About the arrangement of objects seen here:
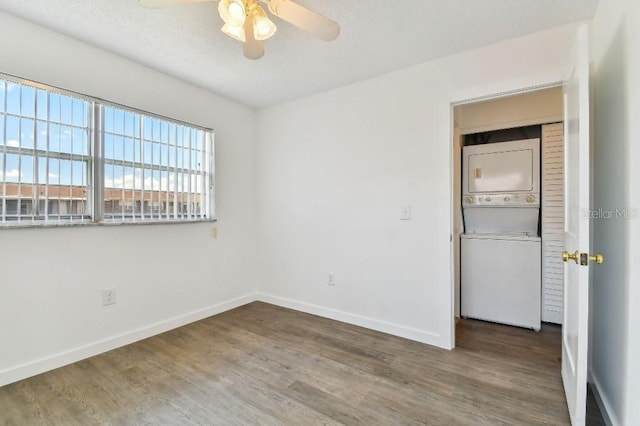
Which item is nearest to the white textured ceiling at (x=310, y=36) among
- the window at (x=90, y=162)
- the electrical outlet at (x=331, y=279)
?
the window at (x=90, y=162)

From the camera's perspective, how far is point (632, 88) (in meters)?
1.35

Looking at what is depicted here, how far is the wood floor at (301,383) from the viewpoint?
1.66m

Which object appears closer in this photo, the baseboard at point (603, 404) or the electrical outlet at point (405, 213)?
the baseboard at point (603, 404)

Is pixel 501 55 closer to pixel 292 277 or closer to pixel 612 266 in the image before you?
pixel 612 266

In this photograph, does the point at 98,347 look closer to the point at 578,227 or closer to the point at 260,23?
the point at 260,23

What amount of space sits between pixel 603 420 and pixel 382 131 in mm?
2352

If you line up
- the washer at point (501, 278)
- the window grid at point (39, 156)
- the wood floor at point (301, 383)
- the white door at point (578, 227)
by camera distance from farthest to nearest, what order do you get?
the washer at point (501, 278)
the window grid at point (39, 156)
the wood floor at point (301, 383)
the white door at point (578, 227)

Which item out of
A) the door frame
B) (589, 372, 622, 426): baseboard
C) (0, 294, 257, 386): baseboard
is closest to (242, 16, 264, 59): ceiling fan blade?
the door frame

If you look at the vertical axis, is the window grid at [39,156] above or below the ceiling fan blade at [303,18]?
below

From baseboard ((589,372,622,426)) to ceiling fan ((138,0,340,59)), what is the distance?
7.74 feet

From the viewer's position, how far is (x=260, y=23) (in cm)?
155

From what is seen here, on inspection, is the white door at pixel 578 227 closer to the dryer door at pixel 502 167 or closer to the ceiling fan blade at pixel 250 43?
the dryer door at pixel 502 167

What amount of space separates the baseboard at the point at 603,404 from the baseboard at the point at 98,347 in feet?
10.0

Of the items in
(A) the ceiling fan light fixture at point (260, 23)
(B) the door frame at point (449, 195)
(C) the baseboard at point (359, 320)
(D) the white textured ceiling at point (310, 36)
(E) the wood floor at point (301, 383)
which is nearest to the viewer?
(A) the ceiling fan light fixture at point (260, 23)
